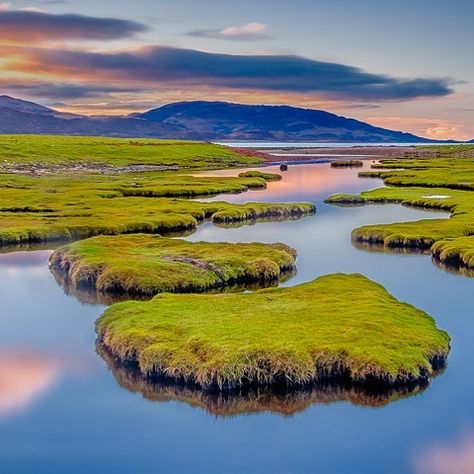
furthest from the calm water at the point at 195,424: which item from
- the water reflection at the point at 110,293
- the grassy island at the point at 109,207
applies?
the grassy island at the point at 109,207

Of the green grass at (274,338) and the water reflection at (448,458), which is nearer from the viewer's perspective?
the water reflection at (448,458)

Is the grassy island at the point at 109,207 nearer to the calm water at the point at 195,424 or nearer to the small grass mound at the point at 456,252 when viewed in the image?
the small grass mound at the point at 456,252

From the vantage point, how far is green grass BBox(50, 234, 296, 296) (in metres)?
50.3

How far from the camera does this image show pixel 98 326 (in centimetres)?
4122

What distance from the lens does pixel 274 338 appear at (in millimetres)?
35000

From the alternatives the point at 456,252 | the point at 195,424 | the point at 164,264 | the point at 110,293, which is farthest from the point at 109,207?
the point at 195,424

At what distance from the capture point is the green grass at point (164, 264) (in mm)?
50281

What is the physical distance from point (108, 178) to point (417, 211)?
71.7m

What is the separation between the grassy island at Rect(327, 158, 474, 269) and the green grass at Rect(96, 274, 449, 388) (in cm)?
2134

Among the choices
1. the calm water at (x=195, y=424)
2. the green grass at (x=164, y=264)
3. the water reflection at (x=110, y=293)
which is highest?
the green grass at (x=164, y=264)

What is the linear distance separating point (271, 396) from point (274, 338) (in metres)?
3.66

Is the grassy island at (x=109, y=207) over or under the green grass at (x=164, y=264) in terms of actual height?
under

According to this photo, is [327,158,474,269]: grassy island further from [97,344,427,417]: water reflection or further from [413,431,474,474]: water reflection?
[413,431,474,474]: water reflection

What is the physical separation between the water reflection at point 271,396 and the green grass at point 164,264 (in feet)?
55.9
